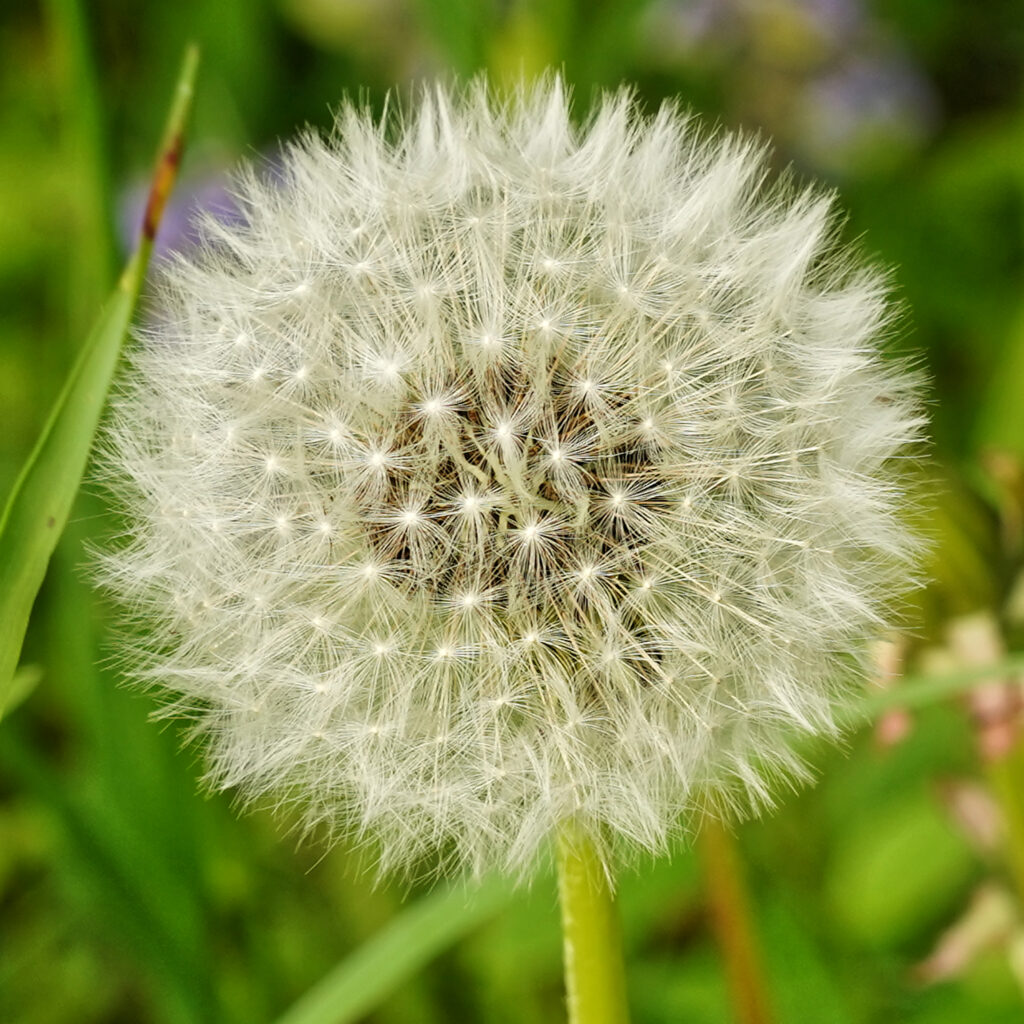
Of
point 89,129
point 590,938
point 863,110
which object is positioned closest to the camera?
point 590,938

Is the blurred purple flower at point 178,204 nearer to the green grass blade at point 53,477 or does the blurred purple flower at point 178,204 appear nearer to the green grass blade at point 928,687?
the green grass blade at point 53,477

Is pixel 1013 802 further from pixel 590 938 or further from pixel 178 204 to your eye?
pixel 178 204

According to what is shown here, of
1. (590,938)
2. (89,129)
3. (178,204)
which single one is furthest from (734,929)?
(178,204)

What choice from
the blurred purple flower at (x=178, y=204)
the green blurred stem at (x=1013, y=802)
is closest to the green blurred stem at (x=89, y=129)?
the blurred purple flower at (x=178, y=204)

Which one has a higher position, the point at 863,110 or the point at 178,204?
the point at 178,204

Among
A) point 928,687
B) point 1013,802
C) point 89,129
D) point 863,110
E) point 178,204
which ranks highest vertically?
point 178,204

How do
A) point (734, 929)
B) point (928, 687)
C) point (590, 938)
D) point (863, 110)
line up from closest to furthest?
point (590, 938) < point (928, 687) < point (734, 929) < point (863, 110)

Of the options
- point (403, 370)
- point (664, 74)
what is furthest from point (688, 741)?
point (664, 74)
